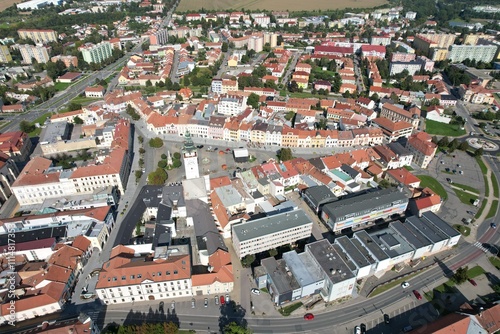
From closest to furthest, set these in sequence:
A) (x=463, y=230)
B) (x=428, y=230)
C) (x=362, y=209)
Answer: (x=428, y=230) < (x=362, y=209) < (x=463, y=230)

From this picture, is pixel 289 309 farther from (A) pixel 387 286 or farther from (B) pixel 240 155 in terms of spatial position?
(B) pixel 240 155

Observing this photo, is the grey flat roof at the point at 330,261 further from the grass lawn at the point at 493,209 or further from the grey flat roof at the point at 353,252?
the grass lawn at the point at 493,209

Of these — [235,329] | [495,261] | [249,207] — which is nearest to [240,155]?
[249,207]

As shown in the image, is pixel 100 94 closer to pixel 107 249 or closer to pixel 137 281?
pixel 107 249

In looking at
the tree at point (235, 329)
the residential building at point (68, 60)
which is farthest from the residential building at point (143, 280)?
the residential building at point (68, 60)

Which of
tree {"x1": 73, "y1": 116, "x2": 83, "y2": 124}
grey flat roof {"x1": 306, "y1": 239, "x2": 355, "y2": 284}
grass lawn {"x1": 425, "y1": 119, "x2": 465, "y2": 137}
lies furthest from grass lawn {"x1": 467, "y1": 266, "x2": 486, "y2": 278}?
tree {"x1": 73, "y1": 116, "x2": 83, "y2": 124}

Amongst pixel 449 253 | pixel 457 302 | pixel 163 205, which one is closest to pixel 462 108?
pixel 449 253
